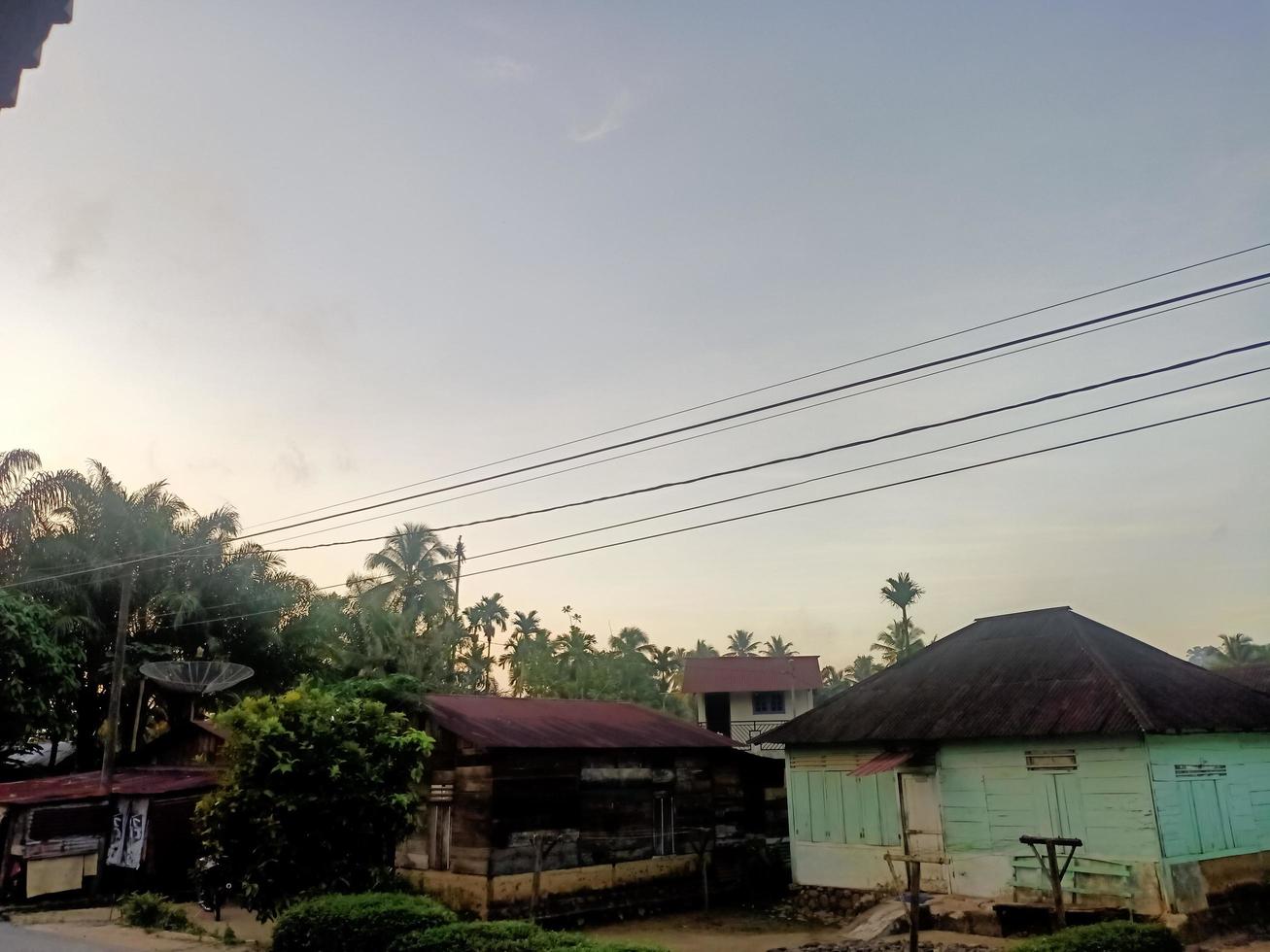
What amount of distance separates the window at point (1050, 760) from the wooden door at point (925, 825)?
2.21 meters

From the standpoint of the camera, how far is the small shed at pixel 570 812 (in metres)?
19.3

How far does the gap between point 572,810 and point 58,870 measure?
1206 centimetres

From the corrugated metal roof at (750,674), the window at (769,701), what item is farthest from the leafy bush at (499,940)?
the window at (769,701)

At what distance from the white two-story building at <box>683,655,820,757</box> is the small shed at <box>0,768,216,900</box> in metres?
28.3

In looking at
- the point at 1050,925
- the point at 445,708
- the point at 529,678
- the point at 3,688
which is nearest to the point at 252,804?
the point at 445,708

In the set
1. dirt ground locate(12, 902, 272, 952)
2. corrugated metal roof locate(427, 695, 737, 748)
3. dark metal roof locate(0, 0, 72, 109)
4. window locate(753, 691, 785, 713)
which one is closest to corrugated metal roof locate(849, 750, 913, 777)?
corrugated metal roof locate(427, 695, 737, 748)

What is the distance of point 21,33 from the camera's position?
345cm

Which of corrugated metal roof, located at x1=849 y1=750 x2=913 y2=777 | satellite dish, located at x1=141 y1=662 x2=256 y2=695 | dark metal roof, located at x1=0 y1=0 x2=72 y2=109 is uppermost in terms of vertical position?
dark metal roof, located at x1=0 y1=0 x2=72 y2=109

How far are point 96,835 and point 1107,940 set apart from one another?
21847 mm

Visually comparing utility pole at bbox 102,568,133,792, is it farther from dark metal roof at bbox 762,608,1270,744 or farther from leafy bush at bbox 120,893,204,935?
dark metal roof at bbox 762,608,1270,744

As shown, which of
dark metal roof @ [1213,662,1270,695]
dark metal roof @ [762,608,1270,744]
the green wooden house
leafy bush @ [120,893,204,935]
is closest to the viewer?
the green wooden house

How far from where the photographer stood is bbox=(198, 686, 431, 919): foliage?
15.2 m

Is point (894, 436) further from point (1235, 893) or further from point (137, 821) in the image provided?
point (137, 821)

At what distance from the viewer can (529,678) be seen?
5334 centimetres
